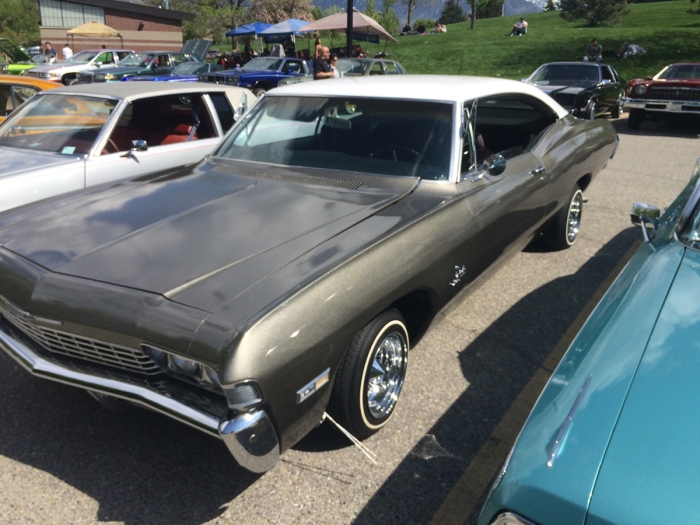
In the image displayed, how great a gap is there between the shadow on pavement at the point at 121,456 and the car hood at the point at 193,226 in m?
0.86

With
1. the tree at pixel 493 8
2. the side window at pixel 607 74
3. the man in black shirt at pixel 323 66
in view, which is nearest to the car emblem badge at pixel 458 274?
the man in black shirt at pixel 323 66

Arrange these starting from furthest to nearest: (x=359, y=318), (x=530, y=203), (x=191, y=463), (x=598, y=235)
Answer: (x=598, y=235), (x=530, y=203), (x=191, y=463), (x=359, y=318)

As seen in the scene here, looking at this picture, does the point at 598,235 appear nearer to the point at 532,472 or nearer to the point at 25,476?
the point at 532,472

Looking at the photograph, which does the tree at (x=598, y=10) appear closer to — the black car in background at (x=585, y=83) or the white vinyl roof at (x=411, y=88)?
the black car in background at (x=585, y=83)

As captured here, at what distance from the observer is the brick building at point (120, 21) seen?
3822cm

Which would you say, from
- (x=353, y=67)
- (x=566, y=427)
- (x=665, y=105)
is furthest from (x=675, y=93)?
(x=566, y=427)

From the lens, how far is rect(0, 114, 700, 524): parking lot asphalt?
2.49 meters

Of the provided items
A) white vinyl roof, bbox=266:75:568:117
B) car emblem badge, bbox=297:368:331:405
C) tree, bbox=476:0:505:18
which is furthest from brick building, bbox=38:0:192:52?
tree, bbox=476:0:505:18

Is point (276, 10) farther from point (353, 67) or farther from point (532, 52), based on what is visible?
point (353, 67)

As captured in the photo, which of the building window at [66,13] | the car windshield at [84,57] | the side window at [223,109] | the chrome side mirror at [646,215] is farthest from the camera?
the building window at [66,13]

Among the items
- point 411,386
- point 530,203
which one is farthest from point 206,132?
point 411,386

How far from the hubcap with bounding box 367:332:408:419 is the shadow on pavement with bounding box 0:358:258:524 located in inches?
25.2

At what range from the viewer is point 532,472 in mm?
1647

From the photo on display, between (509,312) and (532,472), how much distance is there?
2711 mm
